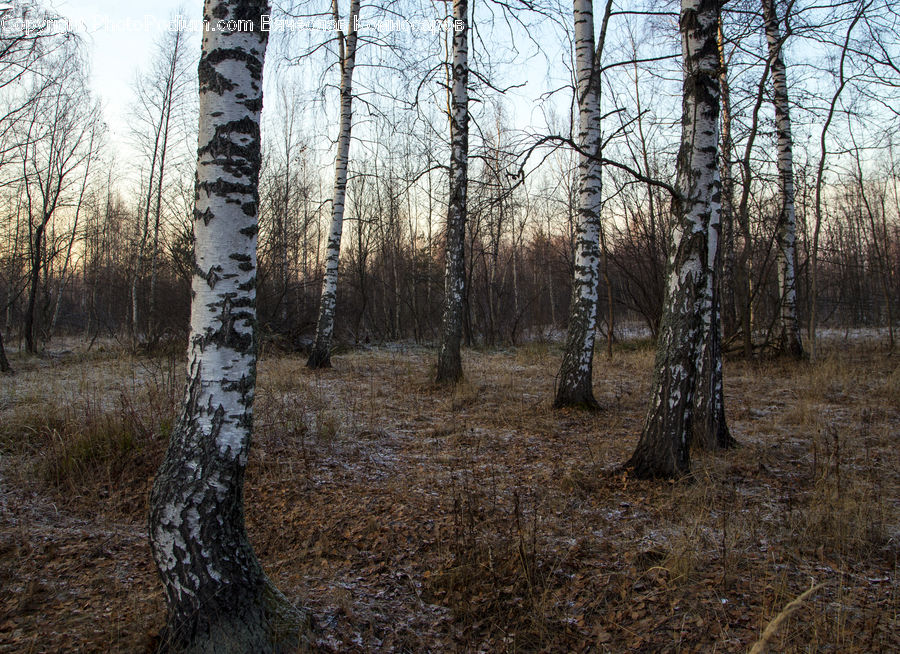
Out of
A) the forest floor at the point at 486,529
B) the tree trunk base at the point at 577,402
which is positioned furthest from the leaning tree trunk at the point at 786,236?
the tree trunk base at the point at 577,402

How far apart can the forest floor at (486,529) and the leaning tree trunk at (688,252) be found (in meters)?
0.45

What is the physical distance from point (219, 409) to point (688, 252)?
352 cm

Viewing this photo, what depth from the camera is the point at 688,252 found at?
392cm

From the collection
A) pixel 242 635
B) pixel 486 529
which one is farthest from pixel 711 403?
pixel 242 635

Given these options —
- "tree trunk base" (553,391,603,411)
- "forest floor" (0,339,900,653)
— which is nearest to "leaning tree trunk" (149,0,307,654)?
"forest floor" (0,339,900,653)

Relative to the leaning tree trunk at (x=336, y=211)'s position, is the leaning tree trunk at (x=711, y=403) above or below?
below

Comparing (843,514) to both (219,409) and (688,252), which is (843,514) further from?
(219,409)

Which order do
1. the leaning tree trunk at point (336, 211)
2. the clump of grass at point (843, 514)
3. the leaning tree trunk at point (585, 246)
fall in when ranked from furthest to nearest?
the leaning tree trunk at point (336, 211) → the leaning tree trunk at point (585, 246) → the clump of grass at point (843, 514)

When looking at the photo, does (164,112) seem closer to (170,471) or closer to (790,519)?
(170,471)

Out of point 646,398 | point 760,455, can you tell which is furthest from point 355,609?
point 646,398

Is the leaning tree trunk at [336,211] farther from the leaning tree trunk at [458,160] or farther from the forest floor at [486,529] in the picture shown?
the forest floor at [486,529]

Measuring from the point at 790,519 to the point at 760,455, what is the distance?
1.70 metres

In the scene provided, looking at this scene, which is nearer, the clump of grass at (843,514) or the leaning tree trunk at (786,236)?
the clump of grass at (843,514)

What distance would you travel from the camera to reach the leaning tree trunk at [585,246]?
670 cm
